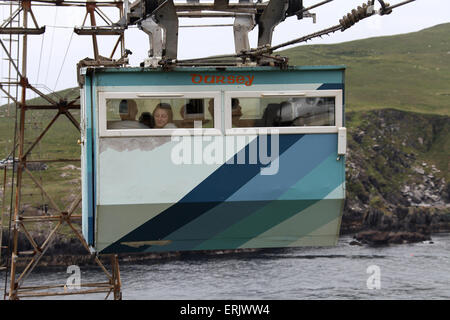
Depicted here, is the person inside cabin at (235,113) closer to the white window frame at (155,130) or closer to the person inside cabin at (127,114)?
the white window frame at (155,130)

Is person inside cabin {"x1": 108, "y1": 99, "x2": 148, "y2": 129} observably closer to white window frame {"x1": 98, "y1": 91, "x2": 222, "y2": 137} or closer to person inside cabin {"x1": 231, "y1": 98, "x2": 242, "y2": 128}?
white window frame {"x1": 98, "y1": 91, "x2": 222, "y2": 137}

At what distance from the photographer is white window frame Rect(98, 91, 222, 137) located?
17500 mm

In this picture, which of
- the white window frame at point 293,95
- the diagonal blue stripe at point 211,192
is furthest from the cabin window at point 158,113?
the diagonal blue stripe at point 211,192

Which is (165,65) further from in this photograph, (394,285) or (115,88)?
(394,285)

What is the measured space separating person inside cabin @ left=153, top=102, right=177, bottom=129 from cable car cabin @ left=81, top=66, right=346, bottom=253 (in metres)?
0.02

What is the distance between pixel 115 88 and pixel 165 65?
103 cm

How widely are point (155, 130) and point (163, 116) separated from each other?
372mm

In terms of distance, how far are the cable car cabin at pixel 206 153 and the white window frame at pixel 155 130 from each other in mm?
19

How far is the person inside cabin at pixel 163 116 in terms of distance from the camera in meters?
17.8

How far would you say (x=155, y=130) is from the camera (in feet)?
57.6

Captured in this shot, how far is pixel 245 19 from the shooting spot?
834 inches

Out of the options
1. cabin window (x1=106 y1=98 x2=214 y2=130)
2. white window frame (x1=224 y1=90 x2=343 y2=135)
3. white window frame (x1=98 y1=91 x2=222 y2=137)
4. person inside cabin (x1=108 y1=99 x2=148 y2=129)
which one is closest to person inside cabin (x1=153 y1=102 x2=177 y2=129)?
cabin window (x1=106 y1=98 x2=214 y2=130)
